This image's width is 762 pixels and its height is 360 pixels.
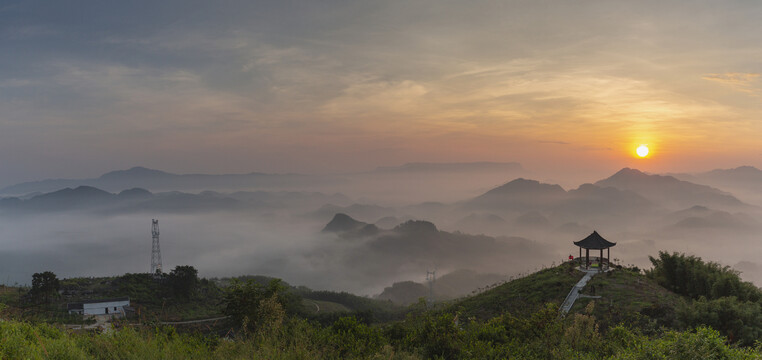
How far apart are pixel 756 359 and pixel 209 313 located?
2315 inches

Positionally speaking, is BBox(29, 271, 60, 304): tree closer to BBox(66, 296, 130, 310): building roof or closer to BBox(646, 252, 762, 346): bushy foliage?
BBox(66, 296, 130, 310): building roof

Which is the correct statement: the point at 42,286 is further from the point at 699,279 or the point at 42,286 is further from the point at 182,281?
the point at 699,279

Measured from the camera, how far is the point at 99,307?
170 feet

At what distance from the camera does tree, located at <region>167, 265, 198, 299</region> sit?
2313 inches

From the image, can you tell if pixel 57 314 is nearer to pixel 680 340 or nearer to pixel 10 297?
pixel 10 297

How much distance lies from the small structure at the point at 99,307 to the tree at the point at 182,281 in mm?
6438

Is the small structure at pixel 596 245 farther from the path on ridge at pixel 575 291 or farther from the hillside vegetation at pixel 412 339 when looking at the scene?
the hillside vegetation at pixel 412 339

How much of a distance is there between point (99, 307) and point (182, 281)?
1057 centimetres

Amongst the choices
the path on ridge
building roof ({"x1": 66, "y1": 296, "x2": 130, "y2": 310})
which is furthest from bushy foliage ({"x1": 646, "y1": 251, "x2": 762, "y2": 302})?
building roof ({"x1": 66, "y1": 296, "x2": 130, "y2": 310})

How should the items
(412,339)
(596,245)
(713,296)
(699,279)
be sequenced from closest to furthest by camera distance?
(412,339), (713,296), (699,279), (596,245)

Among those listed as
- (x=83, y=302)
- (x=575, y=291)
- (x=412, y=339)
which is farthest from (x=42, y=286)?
(x=575, y=291)

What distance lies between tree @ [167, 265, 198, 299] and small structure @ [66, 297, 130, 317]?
644 centimetres

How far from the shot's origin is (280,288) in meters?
20.9

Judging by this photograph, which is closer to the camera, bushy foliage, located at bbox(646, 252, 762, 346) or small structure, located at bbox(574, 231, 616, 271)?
bushy foliage, located at bbox(646, 252, 762, 346)
